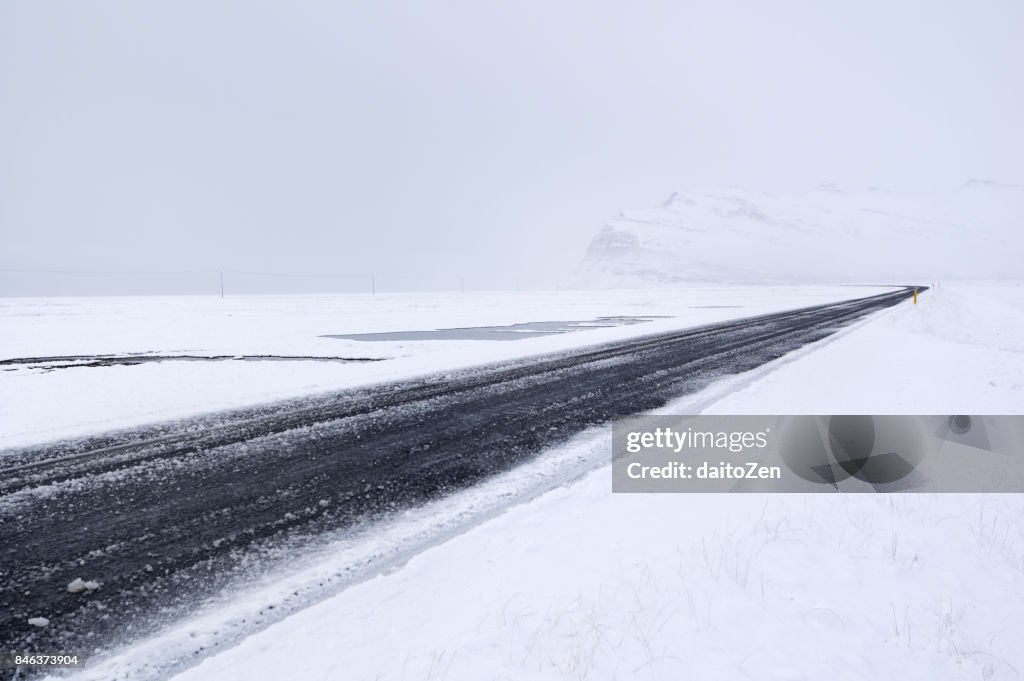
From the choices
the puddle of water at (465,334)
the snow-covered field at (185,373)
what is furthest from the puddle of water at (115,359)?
the puddle of water at (465,334)

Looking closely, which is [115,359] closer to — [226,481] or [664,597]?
[226,481]

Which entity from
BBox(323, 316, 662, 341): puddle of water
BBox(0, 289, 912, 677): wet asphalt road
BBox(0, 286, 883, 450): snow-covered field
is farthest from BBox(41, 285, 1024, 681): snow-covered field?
BBox(323, 316, 662, 341): puddle of water

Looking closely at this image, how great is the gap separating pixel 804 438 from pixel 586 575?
3930 millimetres

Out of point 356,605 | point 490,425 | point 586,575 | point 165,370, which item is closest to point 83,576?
point 356,605

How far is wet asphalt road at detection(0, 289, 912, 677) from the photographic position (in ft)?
9.82

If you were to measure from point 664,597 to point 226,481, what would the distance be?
3525mm

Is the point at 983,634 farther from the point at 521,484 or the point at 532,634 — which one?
the point at 521,484

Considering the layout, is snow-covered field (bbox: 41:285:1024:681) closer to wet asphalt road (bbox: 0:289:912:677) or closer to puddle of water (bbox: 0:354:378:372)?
wet asphalt road (bbox: 0:289:912:677)

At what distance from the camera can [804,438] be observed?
6.07m

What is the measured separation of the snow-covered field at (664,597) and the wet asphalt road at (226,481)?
426 mm

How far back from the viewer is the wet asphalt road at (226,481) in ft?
9.82

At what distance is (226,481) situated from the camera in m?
4.64

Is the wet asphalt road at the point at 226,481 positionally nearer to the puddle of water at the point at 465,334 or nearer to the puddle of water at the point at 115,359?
the puddle of water at the point at 115,359

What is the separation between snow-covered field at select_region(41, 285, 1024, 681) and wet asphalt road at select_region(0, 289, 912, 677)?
43 cm
